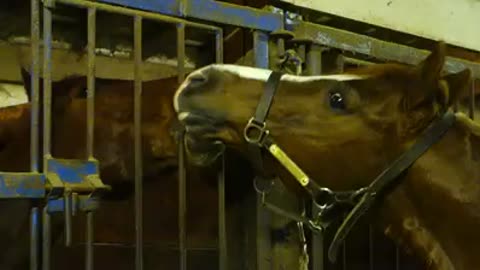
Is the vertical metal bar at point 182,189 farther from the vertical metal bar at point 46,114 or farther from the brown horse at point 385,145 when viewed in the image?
the vertical metal bar at point 46,114

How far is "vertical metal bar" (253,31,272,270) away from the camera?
5.39ft

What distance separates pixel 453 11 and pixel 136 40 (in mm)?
1117

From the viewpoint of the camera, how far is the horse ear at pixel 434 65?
1429 mm

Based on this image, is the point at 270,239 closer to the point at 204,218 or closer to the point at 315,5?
the point at 315,5

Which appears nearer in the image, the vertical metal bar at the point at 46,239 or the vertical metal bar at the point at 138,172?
the vertical metal bar at the point at 46,239

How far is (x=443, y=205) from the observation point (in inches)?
58.2

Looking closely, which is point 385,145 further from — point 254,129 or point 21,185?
point 21,185

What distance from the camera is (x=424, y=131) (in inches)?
58.0

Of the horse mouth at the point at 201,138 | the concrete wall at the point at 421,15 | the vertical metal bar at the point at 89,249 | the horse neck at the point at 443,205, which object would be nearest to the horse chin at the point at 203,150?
the horse mouth at the point at 201,138

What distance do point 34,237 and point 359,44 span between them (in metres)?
0.90

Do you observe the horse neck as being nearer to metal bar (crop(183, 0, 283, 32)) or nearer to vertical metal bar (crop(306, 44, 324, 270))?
vertical metal bar (crop(306, 44, 324, 270))

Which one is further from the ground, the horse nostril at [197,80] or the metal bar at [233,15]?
the metal bar at [233,15]

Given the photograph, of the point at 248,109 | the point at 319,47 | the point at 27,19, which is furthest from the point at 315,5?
the point at 27,19

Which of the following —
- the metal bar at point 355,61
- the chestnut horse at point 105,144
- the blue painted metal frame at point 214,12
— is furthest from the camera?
the chestnut horse at point 105,144
